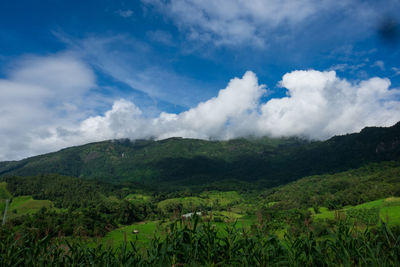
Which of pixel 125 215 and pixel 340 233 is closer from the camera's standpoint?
pixel 340 233

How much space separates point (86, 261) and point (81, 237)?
4.75 ft

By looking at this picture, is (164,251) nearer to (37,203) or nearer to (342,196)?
(342,196)

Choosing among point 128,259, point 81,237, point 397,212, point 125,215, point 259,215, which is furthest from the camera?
point 125,215

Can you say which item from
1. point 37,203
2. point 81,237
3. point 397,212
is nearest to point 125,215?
point 37,203

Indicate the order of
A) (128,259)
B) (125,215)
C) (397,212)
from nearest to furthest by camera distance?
(128,259) → (397,212) → (125,215)

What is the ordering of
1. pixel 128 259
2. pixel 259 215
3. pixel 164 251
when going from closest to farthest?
pixel 164 251
pixel 128 259
pixel 259 215

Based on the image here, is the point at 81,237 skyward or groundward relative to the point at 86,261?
skyward

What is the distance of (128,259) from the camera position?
303 inches

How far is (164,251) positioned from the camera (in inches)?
260

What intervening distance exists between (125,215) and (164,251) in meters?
158

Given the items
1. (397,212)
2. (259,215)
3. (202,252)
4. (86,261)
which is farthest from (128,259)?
(397,212)

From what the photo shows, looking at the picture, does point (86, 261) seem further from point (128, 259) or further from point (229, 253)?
point (229, 253)

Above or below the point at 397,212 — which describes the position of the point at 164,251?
above

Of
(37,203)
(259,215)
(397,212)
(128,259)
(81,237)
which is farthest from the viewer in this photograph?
(37,203)
